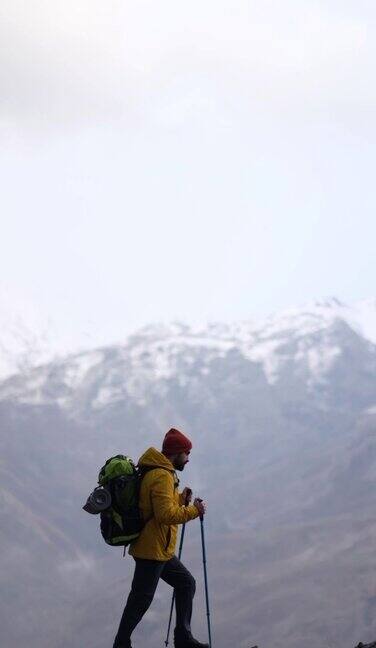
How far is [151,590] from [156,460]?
206 cm

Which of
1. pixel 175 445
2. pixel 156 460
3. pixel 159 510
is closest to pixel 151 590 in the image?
pixel 159 510

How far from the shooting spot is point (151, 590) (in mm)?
13812

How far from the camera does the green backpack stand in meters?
13.1

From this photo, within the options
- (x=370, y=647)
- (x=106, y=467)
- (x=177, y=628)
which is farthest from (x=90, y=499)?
(x=370, y=647)

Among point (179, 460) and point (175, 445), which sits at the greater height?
point (175, 445)

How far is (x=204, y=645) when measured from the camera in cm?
1391

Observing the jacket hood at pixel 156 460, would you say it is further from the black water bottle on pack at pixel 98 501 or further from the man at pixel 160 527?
the black water bottle on pack at pixel 98 501

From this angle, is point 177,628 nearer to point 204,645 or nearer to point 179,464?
point 204,645

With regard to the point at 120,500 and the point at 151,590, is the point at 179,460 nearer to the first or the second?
the point at 120,500

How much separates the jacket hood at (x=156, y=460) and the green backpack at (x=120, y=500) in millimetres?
96

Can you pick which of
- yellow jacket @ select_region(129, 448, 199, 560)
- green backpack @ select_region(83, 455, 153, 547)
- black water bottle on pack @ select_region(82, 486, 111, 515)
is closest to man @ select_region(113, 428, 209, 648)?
yellow jacket @ select_region(129, 448, 199, 560)

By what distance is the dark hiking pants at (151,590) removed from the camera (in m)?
13.6

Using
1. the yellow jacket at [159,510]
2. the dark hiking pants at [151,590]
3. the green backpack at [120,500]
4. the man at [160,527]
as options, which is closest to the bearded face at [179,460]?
the man at [160,527]

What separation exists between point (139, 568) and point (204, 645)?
5.27ft
